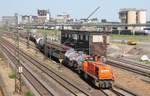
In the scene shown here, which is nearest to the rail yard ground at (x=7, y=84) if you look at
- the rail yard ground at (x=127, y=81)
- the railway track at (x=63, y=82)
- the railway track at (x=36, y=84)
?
the railway track at (x=36, y=84)

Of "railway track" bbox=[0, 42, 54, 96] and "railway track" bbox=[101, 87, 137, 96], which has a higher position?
"railway track" bbox=[101, 87, 137, 96]

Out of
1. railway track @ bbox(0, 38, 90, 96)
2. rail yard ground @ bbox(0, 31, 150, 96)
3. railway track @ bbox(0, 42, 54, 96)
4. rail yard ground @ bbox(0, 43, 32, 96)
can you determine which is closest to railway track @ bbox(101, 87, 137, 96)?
rail yard ground @ bbox(0, 31, 150, 96)

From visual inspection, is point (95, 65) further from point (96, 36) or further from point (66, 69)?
point (96, 36)

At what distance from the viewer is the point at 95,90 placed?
38875 mm

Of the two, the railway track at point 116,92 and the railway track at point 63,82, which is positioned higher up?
the railway track at point 116,92

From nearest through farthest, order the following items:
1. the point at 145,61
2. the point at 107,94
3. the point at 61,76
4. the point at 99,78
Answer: the point at 107,94 → the point at 99,78 → the point at 61,76 → the point at 145,61

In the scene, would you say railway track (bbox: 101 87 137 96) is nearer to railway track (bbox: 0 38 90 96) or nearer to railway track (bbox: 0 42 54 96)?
railway track (bbox: 0 38 90 96)

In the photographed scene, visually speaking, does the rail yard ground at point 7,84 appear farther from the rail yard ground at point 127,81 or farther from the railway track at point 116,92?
the railway track at point 116,92

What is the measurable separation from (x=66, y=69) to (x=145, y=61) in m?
17.5

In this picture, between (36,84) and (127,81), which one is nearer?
(36,84)

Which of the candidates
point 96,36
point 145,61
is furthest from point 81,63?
point 145,61

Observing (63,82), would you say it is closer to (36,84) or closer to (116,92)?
(36,84)

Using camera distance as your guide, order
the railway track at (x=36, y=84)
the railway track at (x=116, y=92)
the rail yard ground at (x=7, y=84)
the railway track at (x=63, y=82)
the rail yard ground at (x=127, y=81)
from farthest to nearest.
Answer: the rail yard ground at (x=127, y=81) < the rail yard ground at (x=7, y=84) < the railway track at (x=36, y=84) < the railway track at (x=63, y=82) < the railway track at (x=116, y=92)

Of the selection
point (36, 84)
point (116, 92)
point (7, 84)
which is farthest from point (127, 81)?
point (7, 84)
